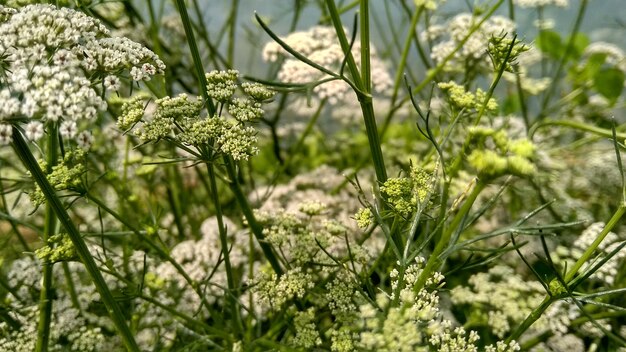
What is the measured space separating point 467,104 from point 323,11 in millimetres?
1086

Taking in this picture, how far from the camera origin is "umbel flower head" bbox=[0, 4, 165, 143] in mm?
736

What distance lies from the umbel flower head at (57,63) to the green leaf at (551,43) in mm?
1674

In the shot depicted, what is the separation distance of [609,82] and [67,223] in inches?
70.2

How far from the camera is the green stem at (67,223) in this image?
81cm

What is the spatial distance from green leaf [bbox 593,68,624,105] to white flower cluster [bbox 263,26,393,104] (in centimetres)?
76

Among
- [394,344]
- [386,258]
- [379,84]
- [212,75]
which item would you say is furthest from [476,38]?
[394,344]

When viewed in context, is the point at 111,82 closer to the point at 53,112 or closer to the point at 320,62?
the point at 53,112

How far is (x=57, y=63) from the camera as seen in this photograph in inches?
31.5

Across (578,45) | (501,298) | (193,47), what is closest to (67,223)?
(193,47)

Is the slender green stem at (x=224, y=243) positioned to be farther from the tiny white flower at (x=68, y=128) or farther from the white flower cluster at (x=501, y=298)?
the white flower cluster at (x=501, y=298)

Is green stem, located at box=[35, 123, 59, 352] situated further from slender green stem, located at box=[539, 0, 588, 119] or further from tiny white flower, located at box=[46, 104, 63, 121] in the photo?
slender green stem, located at box=[539, 0, 588, 119]

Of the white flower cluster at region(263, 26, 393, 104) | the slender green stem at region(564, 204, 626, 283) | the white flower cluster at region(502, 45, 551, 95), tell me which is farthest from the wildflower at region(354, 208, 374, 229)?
the white flower cluster at region(502, 45, 551, 95)

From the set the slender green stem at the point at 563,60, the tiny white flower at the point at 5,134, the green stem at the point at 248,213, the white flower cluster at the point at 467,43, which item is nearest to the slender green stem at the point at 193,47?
the green stem at the point at 248,213

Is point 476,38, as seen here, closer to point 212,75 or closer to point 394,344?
point 212,75
